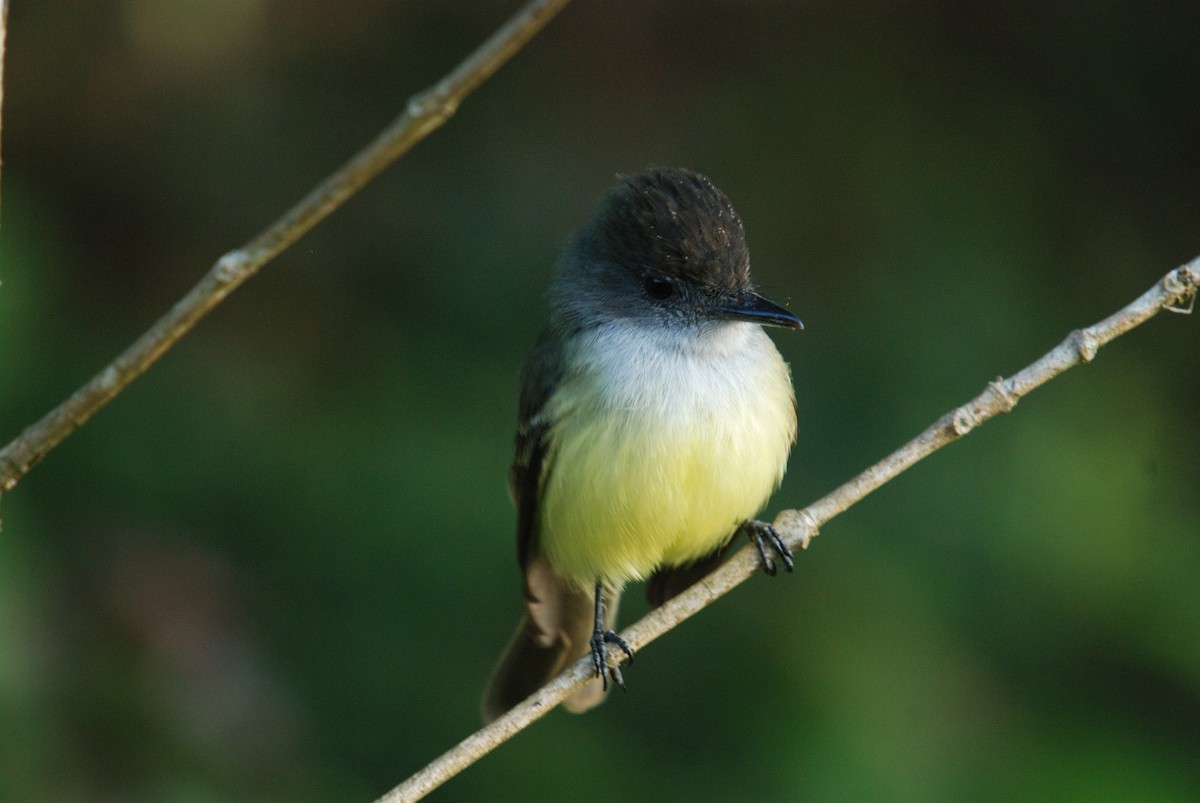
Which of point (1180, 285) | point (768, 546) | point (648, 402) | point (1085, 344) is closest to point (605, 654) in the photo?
point (768, 546)

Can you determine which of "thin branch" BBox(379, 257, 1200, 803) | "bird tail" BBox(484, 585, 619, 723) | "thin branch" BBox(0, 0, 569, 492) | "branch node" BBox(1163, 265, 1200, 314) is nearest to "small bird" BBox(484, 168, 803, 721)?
"bird tail" BBox(484, 585, 619, 723)

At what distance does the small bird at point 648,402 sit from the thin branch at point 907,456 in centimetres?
31

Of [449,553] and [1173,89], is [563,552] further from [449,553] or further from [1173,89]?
[1173,89]

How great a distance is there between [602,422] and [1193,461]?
2408mm

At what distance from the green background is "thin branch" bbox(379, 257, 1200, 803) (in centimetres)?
113

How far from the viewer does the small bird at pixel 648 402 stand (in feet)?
11.0

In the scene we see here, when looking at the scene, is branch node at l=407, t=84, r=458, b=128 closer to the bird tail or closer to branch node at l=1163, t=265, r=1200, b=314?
branch node at l=1163, t=265, r=1200, b=314

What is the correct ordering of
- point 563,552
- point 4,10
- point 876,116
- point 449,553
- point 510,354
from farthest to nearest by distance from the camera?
1. point 876,116
2. point 510,354
3. point 449,553
4. point 563,552
5. point 4,10

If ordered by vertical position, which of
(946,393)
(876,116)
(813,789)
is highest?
(876,116)

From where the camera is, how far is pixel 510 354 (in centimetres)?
478

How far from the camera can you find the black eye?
3.56 meters

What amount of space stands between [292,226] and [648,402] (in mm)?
1635

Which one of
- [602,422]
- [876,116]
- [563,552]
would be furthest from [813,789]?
[876,116]

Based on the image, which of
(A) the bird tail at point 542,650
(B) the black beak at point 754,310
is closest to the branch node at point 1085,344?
(B) the black beak at point 754,310
